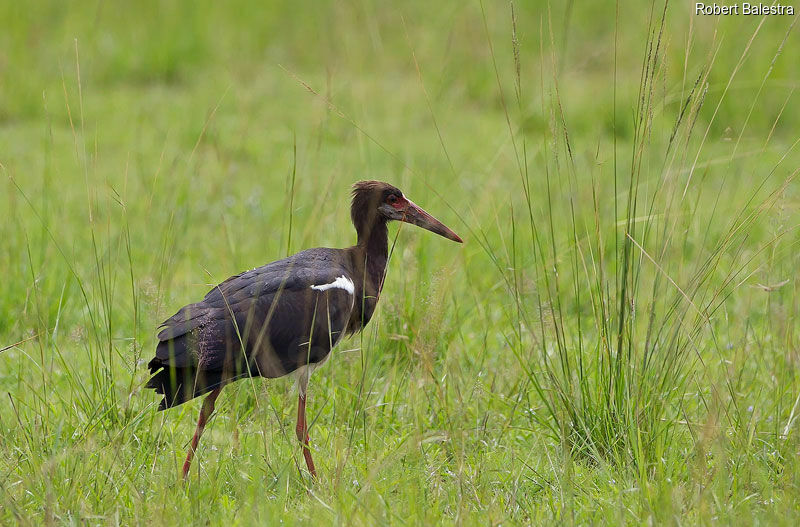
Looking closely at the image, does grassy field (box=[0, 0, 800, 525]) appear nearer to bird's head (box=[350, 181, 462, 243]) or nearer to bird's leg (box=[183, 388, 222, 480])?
bird's leg (box=[183, 388, 222, 480])

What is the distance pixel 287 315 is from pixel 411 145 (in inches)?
158

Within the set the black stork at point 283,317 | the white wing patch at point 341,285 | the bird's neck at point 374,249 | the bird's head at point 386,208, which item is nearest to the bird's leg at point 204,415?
the black stork at point 283,317

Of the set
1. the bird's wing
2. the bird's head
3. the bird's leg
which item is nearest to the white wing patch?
the bird's wing

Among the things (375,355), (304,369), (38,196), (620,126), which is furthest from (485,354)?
(620,126)

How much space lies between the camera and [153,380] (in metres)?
3.64

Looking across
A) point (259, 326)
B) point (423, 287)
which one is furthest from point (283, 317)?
point (423, 287)

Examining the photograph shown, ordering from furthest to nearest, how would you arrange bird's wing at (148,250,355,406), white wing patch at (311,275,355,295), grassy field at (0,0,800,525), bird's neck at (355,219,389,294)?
bird's neck at (355,219,389,294) → white wing patch at (311,275,355,295) → bird's wing at (148,250,355,406) → grassy field at (0,0,800,525)

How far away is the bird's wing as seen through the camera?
361cm

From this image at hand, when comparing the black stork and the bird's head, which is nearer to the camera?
the black stork

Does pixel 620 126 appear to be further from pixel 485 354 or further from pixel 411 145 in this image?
pixel 485 354

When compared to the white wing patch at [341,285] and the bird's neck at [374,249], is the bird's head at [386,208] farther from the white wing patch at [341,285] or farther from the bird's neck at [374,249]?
the white wing patch at [341,285]

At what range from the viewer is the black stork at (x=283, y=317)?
362 cm

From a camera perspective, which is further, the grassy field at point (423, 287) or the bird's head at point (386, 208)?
the bird's head at point (386, 208)

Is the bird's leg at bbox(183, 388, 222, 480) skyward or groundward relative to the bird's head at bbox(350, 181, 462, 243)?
groundward
